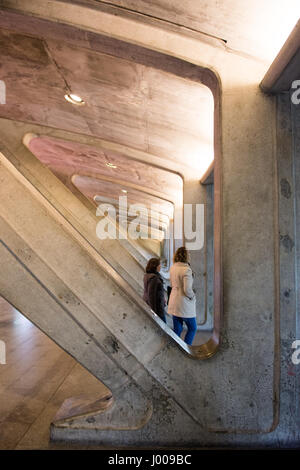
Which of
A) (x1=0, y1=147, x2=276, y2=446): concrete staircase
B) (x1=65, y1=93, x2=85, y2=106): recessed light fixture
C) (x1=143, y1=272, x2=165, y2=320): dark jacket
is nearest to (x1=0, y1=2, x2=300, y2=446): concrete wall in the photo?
(x1=0, y1=147, x2=276, y2=446): concrete staircase

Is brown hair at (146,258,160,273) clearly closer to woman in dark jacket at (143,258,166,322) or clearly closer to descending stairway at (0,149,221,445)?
woman in dark jacket at (143,258,166,322)

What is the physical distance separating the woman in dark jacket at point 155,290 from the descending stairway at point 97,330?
7.31ft

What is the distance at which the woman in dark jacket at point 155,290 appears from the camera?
5.85 meters

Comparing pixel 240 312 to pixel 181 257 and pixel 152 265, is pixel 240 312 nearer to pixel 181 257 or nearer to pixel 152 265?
pixel 181 257

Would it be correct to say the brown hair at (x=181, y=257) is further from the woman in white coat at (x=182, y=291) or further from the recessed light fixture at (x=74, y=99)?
the recessed light fixture at (x=74, y=99)

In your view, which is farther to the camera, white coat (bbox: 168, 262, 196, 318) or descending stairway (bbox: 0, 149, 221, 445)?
white coat (bbox: 168, 262, 196, 318)

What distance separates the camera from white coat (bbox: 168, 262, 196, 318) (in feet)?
17.2

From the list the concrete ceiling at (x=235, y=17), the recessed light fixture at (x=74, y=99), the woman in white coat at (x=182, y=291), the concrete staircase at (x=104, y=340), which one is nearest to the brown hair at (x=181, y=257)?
the woman in white coat at (x=182, y=291)

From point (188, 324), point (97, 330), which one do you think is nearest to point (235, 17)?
point (97, 330)

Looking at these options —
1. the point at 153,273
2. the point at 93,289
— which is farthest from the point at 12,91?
the point at 93,289

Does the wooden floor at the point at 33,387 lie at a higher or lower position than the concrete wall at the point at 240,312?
lower

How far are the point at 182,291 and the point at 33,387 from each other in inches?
107

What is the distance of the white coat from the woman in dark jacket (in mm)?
464
